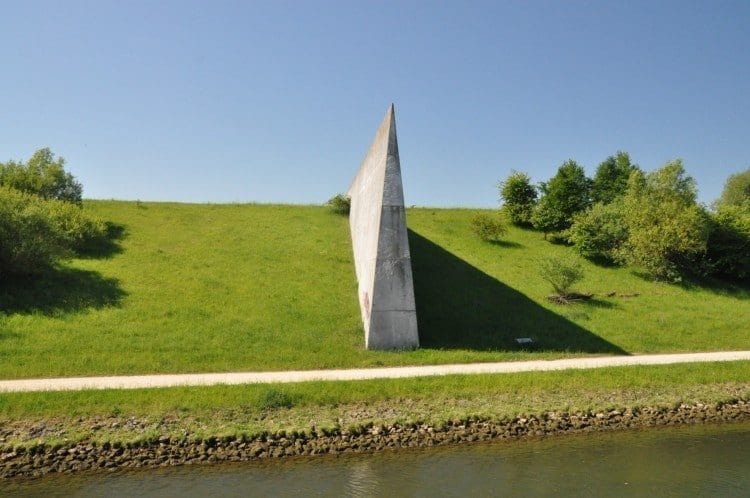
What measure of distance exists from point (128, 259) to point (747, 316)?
2839cm

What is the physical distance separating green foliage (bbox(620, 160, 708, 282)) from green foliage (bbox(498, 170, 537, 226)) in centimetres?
734

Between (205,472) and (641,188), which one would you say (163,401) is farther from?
(641,188)

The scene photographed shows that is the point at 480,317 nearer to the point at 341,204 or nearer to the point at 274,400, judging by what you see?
the point at 274,400

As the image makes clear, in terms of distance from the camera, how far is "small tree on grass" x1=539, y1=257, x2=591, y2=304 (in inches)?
945

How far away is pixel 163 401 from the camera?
1201 cm

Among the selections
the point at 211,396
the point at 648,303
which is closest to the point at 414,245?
the point at 648,303

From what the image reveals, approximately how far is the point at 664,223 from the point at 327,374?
23.4 m

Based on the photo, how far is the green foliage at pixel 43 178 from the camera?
2941 cm

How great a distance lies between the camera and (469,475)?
952cm

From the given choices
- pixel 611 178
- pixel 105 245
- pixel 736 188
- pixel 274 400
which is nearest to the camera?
pixel 274 400

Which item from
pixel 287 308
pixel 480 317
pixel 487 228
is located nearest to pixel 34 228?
pixel 287 308

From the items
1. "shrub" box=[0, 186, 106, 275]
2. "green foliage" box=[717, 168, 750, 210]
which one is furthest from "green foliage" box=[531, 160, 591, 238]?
"green foliage" box=[717, 168, 750, 210]

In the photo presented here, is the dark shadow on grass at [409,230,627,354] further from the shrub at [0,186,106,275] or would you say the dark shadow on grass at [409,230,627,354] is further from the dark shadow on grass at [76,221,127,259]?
the dark shadow on grass at [76,221,127,259]

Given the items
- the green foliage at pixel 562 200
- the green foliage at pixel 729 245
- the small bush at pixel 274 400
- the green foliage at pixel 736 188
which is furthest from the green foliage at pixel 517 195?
the green foliage at pixel 736 188
